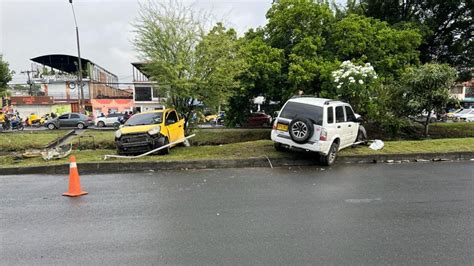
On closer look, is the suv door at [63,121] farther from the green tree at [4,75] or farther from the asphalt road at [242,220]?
the asphalt road at [242,220]

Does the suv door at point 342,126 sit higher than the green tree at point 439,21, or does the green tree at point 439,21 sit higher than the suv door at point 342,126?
the green tree at point 439,21

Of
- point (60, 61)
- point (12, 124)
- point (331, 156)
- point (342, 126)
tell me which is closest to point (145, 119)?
point (331, 156)

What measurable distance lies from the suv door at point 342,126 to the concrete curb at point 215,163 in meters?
0.61

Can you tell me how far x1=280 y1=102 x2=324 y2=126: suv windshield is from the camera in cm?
990

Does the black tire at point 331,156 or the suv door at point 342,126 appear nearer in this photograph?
the black tire at point 331,156

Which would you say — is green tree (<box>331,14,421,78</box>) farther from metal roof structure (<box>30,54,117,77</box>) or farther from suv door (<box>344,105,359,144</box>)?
metal roof structure (<box>30,54,117,77</box>)

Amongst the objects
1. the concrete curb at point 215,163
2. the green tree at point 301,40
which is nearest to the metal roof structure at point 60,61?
the green tree at point 301,40

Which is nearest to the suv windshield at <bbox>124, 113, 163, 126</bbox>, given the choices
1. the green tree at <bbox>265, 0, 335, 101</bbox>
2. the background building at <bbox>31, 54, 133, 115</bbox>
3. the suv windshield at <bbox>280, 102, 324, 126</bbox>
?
the suv windshield at <bbox>280, 102, 324, 126</bbox>

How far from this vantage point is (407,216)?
541 centimetres

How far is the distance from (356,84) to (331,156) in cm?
555

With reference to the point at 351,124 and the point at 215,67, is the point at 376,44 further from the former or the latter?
the point at 215,67

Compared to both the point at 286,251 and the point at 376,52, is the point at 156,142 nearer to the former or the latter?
the point at 286,251

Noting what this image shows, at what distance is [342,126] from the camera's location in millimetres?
10703

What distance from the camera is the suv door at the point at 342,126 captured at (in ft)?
34.6
